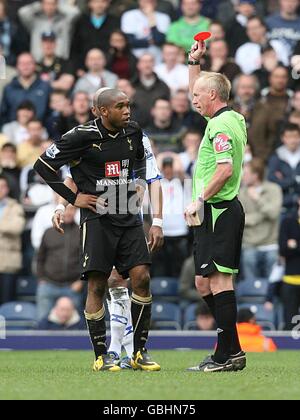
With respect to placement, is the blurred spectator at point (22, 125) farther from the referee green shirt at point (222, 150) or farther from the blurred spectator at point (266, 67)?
the referee green shirt at point (222, 150)

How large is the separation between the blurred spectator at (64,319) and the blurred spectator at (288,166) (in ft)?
10.4

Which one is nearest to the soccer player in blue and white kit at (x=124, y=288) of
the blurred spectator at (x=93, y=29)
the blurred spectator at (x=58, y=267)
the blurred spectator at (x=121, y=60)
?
the blurred spectator at (x=58, y=267)

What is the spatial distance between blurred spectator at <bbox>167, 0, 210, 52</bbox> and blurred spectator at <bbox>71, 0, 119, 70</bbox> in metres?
0.93

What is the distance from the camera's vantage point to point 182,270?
15945 millimetres

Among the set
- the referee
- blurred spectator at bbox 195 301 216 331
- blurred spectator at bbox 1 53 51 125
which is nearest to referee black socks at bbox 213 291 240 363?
the referee

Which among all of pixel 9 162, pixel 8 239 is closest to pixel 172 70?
pixel 9 162

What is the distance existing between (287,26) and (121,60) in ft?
8.57

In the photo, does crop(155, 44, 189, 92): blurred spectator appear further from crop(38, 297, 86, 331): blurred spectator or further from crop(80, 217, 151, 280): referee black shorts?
crop(80, 217, 151, 280): referee black shorts

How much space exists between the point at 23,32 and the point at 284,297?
273 inches

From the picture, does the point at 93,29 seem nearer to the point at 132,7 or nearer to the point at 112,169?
the point at 132,7

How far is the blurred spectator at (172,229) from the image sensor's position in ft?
52.5
